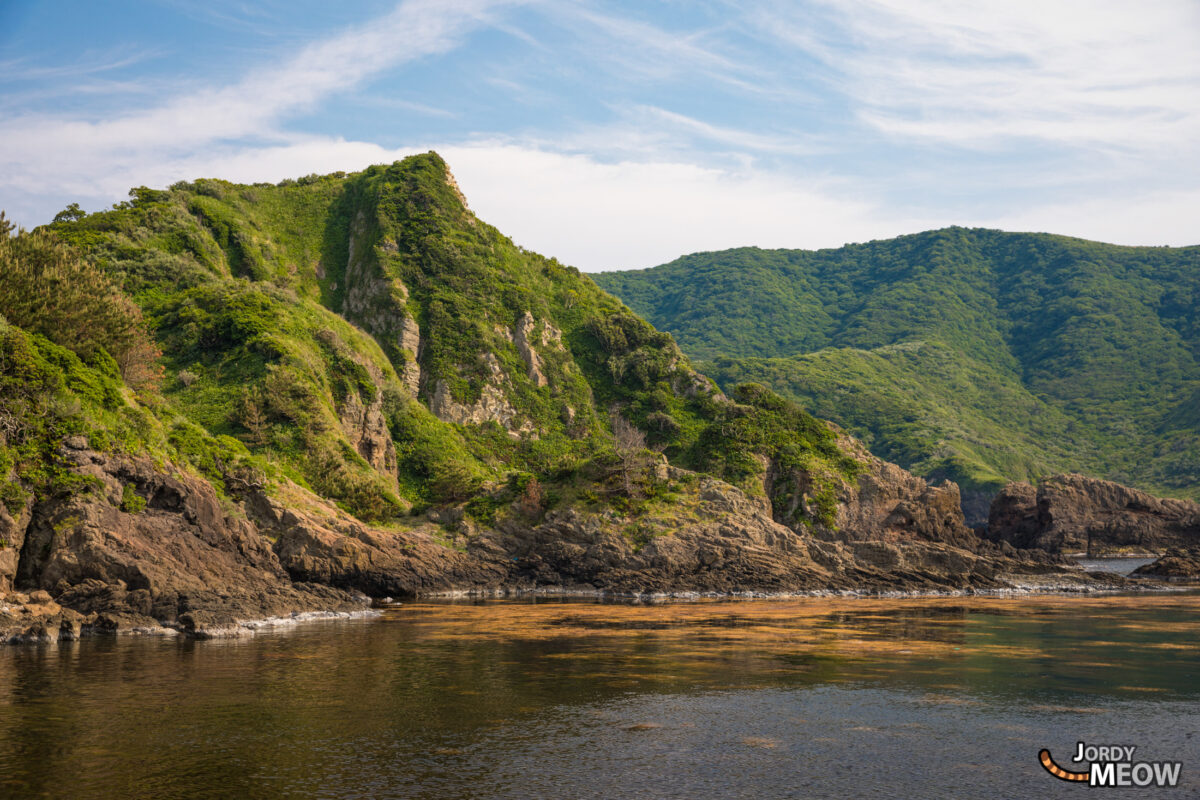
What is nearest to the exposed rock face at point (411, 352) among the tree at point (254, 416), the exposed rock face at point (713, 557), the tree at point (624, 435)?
the tree at point (624, 435)

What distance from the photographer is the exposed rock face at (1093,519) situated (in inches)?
4323

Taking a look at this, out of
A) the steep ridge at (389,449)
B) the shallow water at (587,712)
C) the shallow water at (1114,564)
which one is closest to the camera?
the shallow water at (587,712)

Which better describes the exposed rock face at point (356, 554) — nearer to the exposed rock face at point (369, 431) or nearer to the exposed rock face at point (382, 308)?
the exposed rock face at point (369, 431)

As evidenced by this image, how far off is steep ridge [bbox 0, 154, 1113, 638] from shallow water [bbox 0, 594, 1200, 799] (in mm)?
7045

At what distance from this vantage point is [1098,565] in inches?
3770

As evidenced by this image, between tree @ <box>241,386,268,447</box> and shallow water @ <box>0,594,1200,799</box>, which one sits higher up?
tree @ <box>241,386,268,447</box>

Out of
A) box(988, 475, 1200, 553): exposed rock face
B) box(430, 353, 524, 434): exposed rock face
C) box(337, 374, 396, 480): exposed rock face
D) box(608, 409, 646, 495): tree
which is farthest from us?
box(988, 475, 1200, 553): exposed rock face

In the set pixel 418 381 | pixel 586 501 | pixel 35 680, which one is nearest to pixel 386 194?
pixel 418 381

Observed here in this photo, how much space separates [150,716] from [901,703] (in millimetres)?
23341

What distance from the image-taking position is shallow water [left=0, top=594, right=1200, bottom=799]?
20.8m

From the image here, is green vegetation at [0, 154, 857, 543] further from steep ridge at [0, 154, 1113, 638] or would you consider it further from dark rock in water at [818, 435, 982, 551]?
dark rock in water at [818, 435, 982, 551]

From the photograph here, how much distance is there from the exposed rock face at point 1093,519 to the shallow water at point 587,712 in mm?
72311

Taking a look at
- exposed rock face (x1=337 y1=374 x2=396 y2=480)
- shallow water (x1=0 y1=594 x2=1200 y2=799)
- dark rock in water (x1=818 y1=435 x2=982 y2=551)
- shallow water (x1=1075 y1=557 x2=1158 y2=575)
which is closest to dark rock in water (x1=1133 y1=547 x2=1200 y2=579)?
shallow water (x1=1075 y1=557 x2=1158 y2=575)

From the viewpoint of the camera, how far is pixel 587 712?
27266mm
